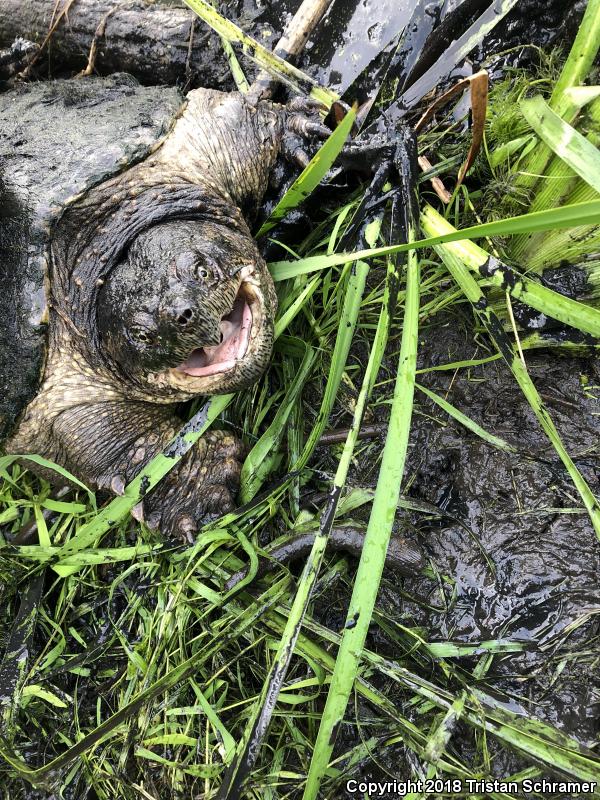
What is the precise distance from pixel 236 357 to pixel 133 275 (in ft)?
1.59

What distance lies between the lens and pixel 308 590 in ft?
5.27

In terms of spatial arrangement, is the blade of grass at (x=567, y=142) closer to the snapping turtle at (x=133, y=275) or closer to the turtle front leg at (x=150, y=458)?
the snapping turtle at (x=133, y=275)

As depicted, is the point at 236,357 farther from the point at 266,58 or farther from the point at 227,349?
the point at 266,58

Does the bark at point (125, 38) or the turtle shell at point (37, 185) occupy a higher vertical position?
the bark at point (125, 38)

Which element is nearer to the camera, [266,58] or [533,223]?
[533,223]

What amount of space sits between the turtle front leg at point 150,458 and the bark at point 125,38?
1.75 m

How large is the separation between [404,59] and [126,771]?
2.90 meters

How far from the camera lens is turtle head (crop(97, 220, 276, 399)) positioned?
188 cm

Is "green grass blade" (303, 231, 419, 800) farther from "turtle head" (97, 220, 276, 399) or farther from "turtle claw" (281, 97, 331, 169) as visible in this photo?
"turtle claw" (281, 97, 331, 169)

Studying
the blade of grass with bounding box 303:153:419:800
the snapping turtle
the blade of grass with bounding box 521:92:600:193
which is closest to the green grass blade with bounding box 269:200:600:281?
the blade of grass with bounding box 521:92:600:193

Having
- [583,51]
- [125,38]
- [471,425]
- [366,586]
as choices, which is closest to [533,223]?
[583,51]

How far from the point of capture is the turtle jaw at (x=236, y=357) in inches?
78.7

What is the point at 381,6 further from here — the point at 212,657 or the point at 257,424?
the point at 212,657

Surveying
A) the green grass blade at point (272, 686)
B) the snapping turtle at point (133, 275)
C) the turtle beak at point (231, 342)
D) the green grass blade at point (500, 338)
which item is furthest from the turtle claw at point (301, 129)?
the green grass blade at point (272, 686)
